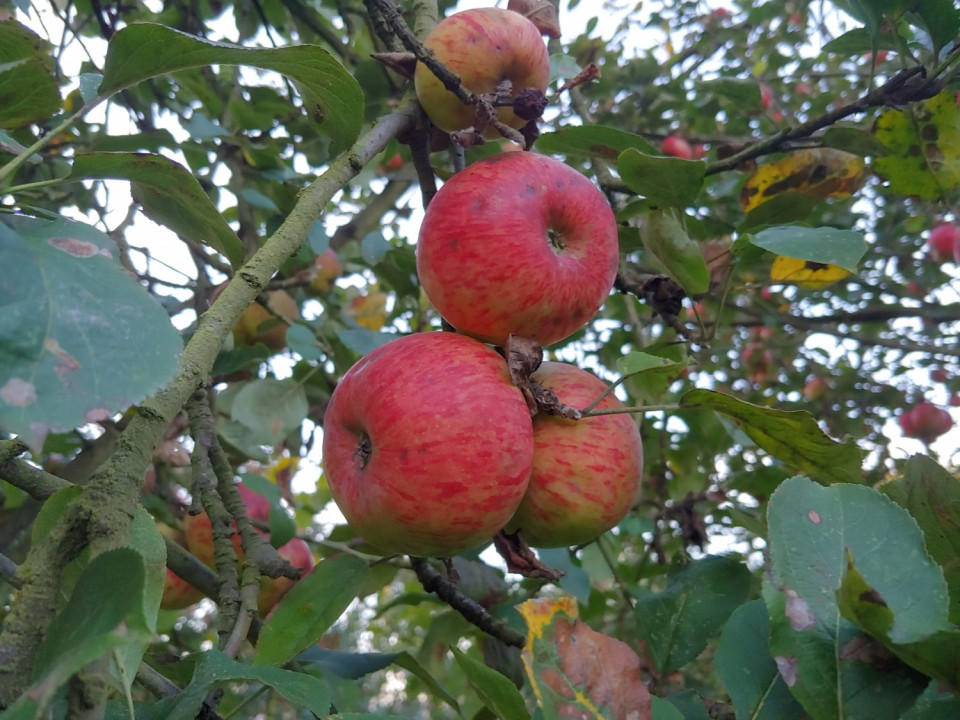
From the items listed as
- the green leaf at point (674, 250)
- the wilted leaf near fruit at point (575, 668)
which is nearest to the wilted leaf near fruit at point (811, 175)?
the green leaf at point (674, 250)

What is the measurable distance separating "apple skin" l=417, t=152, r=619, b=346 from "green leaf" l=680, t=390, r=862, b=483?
0.73ft

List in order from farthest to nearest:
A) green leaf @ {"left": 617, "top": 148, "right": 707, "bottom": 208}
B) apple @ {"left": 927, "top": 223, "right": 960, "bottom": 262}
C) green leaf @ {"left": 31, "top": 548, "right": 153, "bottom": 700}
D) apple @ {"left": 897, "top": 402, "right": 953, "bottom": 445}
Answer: apple @ {"left": 897, "top": 402, "right": 953, "bottom": 445} < apple @ {"left": 927, "top": 223, "right": 960, "bottom": 262} < green leaf @ {"left": 617, "top": 148, "right": 707, "bottom": 208} < green leaf @ {"left": 31, "top": 548, "right": 153, "bottom": 700}

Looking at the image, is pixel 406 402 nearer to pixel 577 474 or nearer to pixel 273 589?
pixel 577 474

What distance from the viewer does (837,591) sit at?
1.66 ft

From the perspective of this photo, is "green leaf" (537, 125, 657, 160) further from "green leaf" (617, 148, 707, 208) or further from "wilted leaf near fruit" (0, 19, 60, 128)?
"wilted leaf near fruit" (0, 19, 60, 128)

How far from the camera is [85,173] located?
748mm

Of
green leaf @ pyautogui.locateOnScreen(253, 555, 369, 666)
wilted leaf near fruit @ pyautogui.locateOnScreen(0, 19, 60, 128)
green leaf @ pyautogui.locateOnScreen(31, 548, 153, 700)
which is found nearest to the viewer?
green leaf @ pyautogui.locateOnScreen(31, 548, 153, 700)

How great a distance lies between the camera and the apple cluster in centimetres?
79

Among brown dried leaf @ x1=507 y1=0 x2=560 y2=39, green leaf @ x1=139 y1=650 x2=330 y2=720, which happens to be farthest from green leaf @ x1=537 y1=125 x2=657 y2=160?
green leaf @ x1=139 y1=650 x2=330 y2=720

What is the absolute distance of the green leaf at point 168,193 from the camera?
74cm

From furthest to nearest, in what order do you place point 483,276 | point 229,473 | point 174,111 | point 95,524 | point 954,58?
point 174,111
point 229,473
point 954,58
point 483,276
point 95,524

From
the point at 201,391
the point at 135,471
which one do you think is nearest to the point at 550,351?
the point at 201,391

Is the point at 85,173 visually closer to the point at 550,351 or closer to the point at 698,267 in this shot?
the point at 698,267

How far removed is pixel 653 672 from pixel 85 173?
2.93 feet
